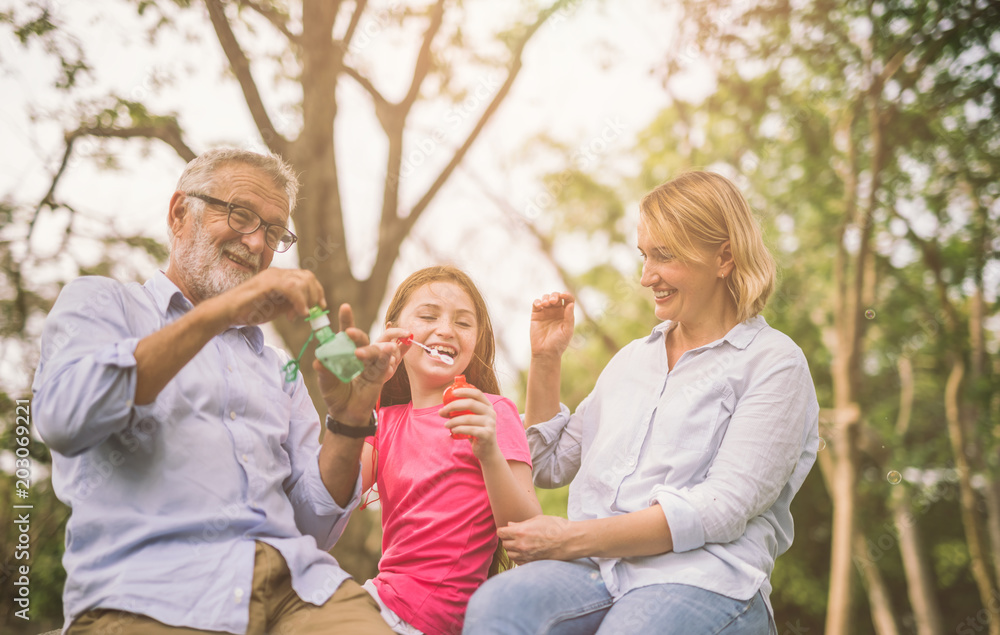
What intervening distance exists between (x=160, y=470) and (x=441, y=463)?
0.92 m

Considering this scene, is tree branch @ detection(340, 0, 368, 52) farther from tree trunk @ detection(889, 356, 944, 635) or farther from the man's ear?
tree trunk @ detection(889, 356, 944, 635)

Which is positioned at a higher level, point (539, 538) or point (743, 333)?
point (743, 333)

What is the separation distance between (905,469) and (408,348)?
12870 mm

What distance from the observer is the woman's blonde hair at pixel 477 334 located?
112 inches

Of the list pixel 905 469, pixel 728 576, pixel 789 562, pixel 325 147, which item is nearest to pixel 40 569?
pixel 325 147

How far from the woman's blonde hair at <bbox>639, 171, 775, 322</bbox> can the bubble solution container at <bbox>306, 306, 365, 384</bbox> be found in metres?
1.20

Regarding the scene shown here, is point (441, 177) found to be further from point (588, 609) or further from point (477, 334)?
point (588, 609)

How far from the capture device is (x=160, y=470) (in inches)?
77.4

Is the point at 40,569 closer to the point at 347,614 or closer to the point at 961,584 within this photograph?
the point at 347,614

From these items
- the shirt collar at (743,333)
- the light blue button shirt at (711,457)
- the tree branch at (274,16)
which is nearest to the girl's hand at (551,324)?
the light blue button shirt at (711,457)

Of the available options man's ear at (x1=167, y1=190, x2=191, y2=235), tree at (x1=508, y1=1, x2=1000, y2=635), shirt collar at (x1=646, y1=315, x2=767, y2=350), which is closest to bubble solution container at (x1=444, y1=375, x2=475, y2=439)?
shirt collar at (x1=646, y1=315, x2=767, y2=350)

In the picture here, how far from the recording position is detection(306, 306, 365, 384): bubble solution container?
6.55 feet

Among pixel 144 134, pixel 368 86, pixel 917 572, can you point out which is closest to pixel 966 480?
pixel 917 572

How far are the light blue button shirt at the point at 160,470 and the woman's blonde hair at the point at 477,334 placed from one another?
0.67 m
